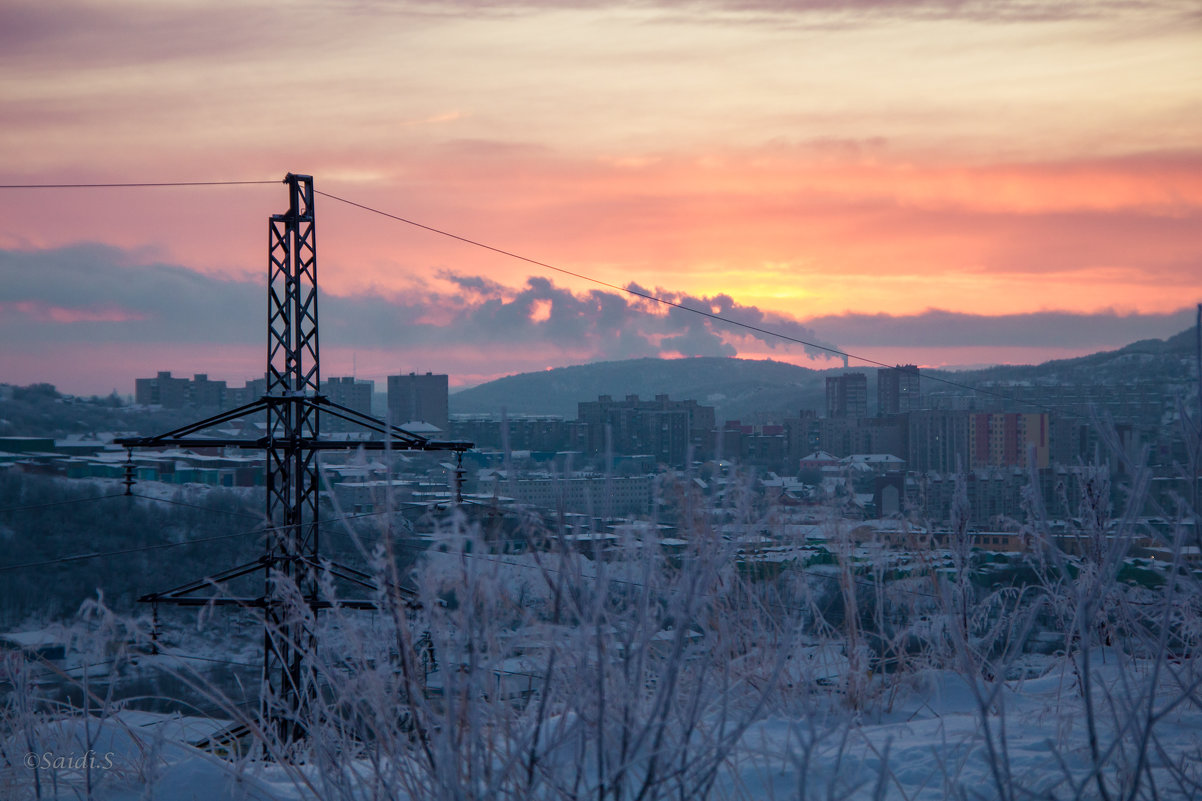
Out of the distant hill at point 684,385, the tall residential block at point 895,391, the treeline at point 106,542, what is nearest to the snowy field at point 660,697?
the treeline at point 106,542

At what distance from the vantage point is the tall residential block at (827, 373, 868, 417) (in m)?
27.6

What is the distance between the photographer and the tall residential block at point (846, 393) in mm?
27609

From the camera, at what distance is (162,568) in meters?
16.5

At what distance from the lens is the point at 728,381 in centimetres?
3416

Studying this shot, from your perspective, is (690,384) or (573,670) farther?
(690,384)

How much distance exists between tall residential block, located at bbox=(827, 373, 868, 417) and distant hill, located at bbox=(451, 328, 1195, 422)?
0.36 m

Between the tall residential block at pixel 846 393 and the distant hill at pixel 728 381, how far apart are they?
36 centimetres

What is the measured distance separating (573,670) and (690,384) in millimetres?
30617

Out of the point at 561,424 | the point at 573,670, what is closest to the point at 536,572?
the point at 573,670

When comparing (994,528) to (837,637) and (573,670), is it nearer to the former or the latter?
(837,637)

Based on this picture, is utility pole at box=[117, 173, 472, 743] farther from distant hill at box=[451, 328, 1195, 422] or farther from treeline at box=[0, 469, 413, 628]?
distant hill at box=[451, 328, 1195, 422]

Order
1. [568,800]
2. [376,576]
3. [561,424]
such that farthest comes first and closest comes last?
[561,424] < [376,576] < [568,800]

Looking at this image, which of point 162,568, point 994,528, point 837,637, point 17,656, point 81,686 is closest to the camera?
point 81,686

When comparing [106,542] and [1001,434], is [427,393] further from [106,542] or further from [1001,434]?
[1001,434]
